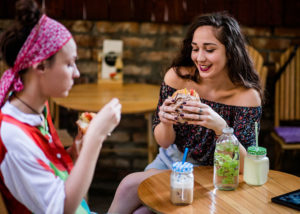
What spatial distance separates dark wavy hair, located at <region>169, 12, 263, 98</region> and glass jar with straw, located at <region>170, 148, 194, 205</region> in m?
0.78

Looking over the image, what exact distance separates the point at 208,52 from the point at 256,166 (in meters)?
0.61

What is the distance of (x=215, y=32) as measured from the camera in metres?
2.04

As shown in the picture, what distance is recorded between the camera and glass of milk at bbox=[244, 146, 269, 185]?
5.38 feet

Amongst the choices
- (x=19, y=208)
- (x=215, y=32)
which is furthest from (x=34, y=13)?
(x=215, y=32)

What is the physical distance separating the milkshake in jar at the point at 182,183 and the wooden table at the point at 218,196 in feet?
0.08

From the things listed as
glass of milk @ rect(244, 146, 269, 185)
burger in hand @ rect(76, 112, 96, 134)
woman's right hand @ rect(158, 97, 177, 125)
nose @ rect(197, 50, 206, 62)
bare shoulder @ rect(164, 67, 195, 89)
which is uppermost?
nose @ rect(197, 50, 206, 62)

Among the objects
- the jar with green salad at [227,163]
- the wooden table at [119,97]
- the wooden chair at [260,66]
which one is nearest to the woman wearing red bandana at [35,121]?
the jar with green salad at [227,163]

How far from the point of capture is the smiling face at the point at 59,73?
4.00 ft

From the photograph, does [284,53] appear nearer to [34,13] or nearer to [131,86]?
[131,86]

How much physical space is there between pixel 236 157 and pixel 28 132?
2.57ft

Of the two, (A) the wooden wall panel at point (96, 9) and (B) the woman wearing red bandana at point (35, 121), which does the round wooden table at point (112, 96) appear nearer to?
(A) the wooden wall panel at point (96, 9)

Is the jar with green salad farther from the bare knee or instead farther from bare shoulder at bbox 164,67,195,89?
bare shoulder at bbox 164,67,195,89

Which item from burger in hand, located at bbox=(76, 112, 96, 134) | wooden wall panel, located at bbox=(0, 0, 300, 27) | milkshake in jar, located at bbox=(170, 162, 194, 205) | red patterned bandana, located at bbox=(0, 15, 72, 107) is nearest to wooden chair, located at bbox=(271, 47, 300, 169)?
wooden wall panel, located at bbox=(0, 0, 300, 27)

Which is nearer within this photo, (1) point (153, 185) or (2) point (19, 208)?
(2) point (19, 208)
